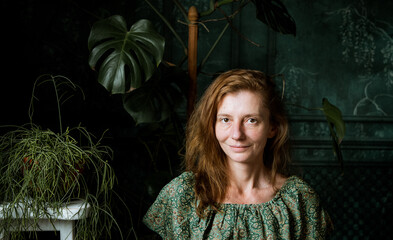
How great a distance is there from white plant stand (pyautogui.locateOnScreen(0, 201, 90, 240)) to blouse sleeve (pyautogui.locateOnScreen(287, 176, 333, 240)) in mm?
682

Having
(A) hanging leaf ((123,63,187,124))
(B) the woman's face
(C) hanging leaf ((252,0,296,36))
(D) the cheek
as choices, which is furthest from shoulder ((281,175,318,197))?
(C) hanging leaf ((252,0,296,36))

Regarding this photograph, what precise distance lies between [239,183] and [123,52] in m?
0.62

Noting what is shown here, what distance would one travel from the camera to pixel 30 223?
134cm

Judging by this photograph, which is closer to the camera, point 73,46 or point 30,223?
point 30,223

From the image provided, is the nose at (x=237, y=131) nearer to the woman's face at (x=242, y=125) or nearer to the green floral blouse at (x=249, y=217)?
the woman's face at (x=242, y=125)

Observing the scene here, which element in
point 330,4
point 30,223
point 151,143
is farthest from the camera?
point 330,4

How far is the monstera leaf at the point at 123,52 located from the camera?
1490 mm

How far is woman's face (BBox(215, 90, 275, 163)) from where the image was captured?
4.37 feet

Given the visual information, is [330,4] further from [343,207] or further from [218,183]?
[218,183]

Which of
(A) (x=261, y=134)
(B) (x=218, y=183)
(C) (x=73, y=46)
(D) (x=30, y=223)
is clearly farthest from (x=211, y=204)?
(C) (x=73, y=46)

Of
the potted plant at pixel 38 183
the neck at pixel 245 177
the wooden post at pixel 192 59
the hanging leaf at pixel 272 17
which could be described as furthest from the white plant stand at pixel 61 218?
the hanging leaf at pixel 272 17

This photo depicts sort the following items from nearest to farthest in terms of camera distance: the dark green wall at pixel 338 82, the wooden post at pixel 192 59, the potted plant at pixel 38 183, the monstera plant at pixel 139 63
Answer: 1. the potted plant at pixel 38 183
2. the monstera plant at pixel 139 63
3. the wooden post at pixel 192 59
4. the dark green wall at pixel 338 82

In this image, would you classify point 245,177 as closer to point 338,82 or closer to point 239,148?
point 239,148

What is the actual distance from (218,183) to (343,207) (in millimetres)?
1290
